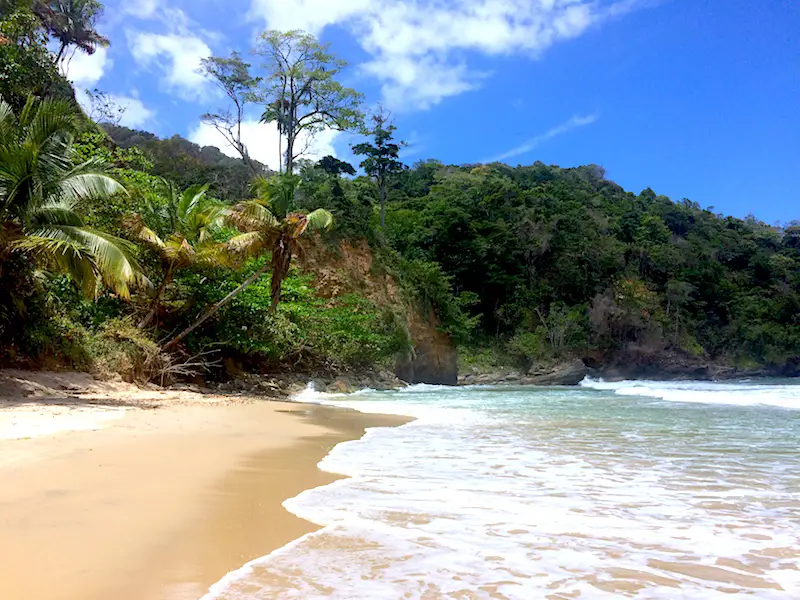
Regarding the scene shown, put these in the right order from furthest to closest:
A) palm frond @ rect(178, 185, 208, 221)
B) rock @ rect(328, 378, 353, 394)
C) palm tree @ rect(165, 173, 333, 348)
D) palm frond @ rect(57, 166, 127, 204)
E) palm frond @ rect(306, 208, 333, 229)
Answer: rock @ rect(328, 378, 353, 394) < palm frond @ rect(178, 185, 208, 221) < palm frond @ rect(306, 208, 333, 229) < palm tree @ rect(165, 173, 333, 348) < palm frond @ rect(57, 166, 127, 204)

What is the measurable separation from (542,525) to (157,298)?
13138 millimetres

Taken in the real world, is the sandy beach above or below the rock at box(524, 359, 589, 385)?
above

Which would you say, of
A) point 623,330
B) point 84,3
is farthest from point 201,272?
point 623,330

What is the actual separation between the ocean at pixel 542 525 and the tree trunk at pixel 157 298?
9.37 meters

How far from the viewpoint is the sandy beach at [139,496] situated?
2.38 metres

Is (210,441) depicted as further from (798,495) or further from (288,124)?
(288,124)

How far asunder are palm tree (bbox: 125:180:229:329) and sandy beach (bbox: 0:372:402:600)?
638 centimetres

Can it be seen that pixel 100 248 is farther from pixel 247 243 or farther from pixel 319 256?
pixel 319 256

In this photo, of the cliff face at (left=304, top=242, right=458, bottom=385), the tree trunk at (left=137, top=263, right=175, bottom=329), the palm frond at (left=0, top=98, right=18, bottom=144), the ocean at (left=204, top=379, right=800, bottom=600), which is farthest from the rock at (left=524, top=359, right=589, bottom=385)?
the palm frond at (left=0, top=98, right=18, bottom=144)

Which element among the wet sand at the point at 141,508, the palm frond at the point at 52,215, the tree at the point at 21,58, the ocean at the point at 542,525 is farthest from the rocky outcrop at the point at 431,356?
the wet sand at the point at 141,508

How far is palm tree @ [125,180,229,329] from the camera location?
13742 mm

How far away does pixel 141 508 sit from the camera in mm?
3363

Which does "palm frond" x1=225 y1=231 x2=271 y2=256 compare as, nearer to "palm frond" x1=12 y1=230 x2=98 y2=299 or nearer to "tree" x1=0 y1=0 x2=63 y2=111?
"palm frond" x1=12 y1=230 x2=98 y2=299

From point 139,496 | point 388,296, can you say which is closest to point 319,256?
point 388,296
